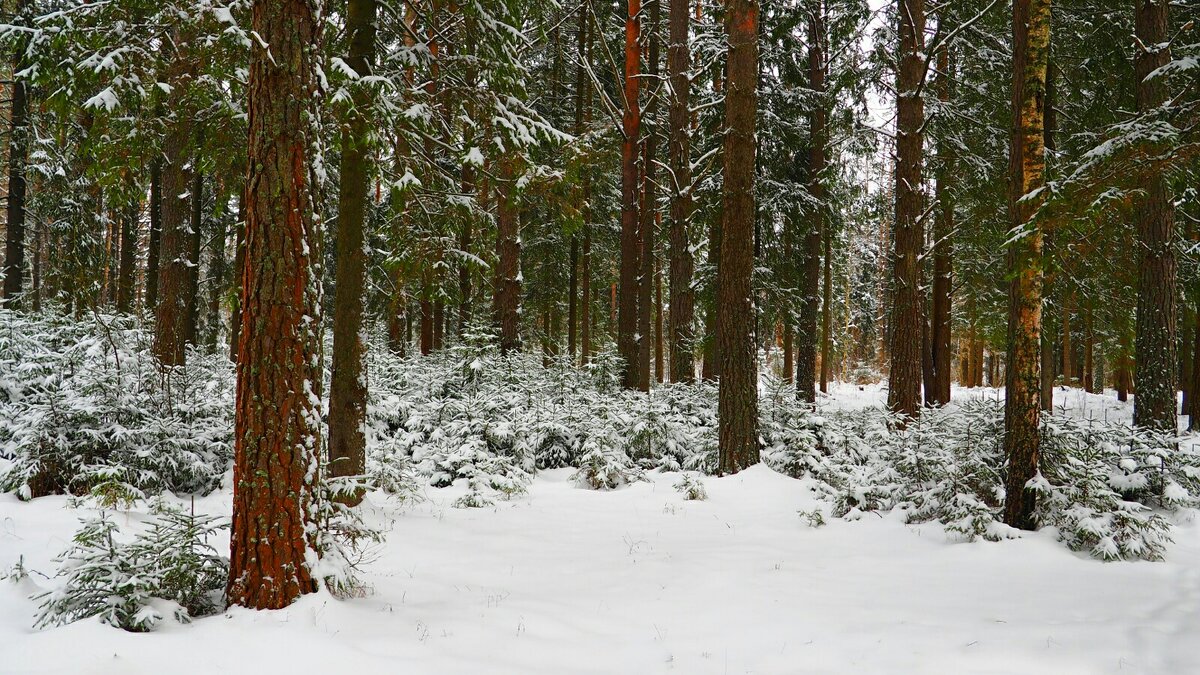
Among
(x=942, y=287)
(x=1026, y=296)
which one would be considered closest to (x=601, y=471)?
(x=1026, y=296)

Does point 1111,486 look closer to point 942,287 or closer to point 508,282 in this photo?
point 942,287

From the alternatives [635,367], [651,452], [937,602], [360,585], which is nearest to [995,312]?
[635,367]

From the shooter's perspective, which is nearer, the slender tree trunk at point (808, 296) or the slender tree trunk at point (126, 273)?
the slender tree trunk at point (126, 273)

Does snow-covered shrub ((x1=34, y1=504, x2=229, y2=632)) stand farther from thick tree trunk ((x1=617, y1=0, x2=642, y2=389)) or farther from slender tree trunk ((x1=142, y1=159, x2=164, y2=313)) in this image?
slender tree trunk ((x1=142, y1=159, x2=164, y2=313))

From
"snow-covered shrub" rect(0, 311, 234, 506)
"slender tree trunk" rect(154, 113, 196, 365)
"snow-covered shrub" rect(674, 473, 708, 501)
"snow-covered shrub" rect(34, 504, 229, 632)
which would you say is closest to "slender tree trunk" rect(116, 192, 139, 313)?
"slender tree trunk" rect(154, 113, 196, 365)

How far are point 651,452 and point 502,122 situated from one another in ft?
18.8

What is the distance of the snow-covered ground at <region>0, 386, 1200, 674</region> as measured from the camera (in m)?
3.41

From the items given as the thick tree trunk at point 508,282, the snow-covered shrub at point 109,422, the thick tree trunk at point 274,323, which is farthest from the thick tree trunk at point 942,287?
the snow-covered shrub at point 109,422

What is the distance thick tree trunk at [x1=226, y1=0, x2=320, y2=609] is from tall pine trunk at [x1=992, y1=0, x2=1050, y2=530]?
611 centimetres

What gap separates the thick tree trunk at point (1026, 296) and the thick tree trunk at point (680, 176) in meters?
6.45

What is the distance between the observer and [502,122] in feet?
22.9

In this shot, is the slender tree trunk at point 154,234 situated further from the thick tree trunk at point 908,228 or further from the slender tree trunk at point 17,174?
the thick tree trunk at point 908,228

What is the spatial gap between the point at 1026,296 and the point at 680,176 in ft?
24.6

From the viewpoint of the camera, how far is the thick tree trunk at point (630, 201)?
13.0m
